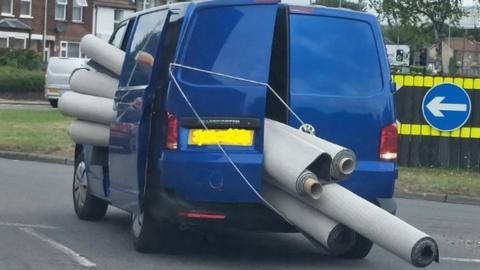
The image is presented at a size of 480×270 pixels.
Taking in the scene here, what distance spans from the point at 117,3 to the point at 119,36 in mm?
58136

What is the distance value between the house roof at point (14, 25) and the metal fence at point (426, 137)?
137ft

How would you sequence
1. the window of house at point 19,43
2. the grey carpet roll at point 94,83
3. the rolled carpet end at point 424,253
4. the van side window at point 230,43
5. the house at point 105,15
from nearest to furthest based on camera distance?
the rolled carpet end at point 424,253 → the van side window at point 230,43 → the grey carpet roll at point 94,83 → the window of house at point 19,43 → the house at point 105,15

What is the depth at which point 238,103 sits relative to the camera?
311 inches

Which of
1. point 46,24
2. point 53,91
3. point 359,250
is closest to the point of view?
point 359,250

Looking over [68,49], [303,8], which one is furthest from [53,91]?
[303,8]

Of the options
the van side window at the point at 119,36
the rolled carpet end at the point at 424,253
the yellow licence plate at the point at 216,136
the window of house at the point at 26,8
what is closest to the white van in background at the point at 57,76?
A: the window of house at the point at 26,8

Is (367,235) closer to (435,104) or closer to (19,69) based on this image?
(435,104)

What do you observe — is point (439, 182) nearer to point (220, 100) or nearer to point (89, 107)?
point (89, 107)

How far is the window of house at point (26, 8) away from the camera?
192 ft

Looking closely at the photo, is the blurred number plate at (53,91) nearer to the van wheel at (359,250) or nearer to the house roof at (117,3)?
the van wheel at (359,250)

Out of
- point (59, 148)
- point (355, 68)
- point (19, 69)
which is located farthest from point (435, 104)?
point (19, 69)

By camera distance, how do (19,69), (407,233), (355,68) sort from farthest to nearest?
(19,69), (355,68), (407,233)

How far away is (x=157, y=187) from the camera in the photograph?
8.04 meters

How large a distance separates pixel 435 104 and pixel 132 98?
10909mm
